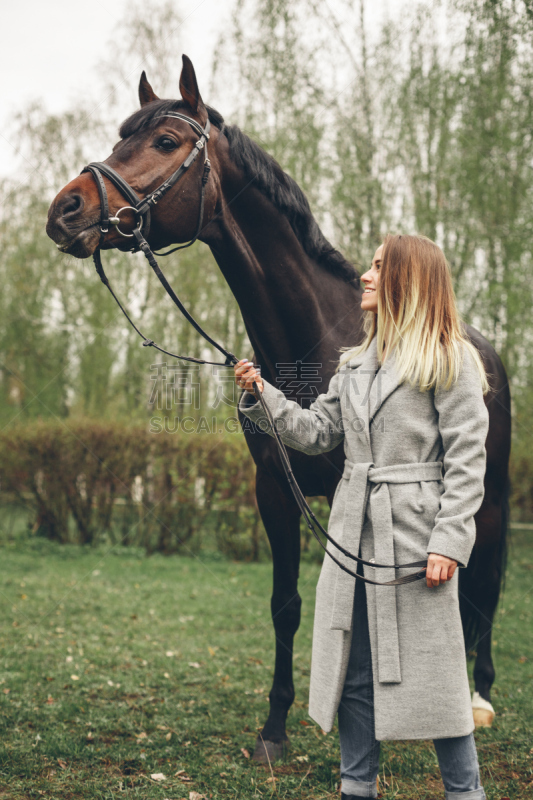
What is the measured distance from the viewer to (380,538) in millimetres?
1751

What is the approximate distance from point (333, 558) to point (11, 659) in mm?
3173

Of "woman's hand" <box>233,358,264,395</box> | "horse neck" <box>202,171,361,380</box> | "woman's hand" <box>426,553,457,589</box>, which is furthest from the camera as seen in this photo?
"horse neck" <box>202,171,361,380</box>

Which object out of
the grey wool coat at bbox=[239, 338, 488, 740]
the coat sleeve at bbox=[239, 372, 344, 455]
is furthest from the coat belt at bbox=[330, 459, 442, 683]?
the coat sleeve at bbox=[239, 372, 344, 455]

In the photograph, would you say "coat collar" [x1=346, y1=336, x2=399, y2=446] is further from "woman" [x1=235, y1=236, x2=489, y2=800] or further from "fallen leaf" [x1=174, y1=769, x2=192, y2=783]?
"fallen leaf" [x1=174, y1=769, x2=192, y2=783]

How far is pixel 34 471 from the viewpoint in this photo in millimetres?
8328

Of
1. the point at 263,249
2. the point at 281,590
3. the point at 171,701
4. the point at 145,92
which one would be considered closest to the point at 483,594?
the point at 281,590

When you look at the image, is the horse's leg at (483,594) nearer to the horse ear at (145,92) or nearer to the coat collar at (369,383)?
the coat collar at (369,383)

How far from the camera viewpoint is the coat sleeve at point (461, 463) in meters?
1.65

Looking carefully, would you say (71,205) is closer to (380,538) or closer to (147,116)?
(147,116)

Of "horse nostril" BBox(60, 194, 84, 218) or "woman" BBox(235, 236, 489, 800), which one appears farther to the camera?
"horse nostril" BBox(60, 194, 84, 218)

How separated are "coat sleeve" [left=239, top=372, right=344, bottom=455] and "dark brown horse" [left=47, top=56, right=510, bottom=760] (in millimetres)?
487

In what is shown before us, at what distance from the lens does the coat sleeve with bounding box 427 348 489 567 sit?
1649mm

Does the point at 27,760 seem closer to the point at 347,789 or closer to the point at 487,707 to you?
the point at 347,789

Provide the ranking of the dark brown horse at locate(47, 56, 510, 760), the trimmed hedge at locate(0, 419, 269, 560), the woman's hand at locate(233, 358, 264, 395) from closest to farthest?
1. the woman's hand at locate(233, 358, 264, 395)
2. the dark brown horse at locate(47, 56, 510, 760)
3. the trimmed hedge at locate(0, 419, 269, 560)
